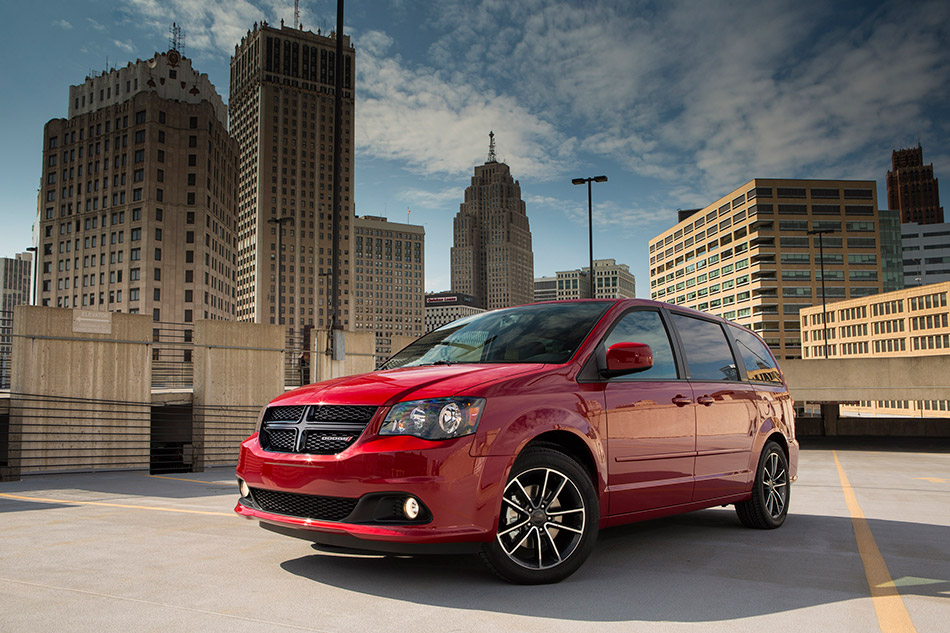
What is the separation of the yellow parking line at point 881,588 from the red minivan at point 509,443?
3.66ft

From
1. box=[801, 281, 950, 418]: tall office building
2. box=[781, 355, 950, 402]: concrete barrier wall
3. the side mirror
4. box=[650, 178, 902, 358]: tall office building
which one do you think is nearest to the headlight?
the side mirror

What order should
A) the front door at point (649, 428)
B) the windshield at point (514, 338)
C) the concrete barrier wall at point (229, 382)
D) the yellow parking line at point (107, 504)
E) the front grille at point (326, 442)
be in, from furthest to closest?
the concrete barrier wall at point (229, 382)
the yellow parking line at point (107, 504)
the windshield at point (514, 338)
the front door at point (649, 428)
the front grille at point (326, 442)

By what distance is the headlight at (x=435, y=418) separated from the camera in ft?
12.2

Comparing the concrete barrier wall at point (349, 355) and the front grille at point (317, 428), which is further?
the concrete barrier wall at point (349, 355)

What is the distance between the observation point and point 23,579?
4078 mm

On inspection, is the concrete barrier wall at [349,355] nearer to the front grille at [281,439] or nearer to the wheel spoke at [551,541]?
the front grille at [281,439]

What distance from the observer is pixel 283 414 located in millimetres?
4305

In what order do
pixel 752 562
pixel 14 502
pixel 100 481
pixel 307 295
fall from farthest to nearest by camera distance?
1. pixel 307 295
2. pixel 100 481
3. pixel 14 502
4. pixel 752 562

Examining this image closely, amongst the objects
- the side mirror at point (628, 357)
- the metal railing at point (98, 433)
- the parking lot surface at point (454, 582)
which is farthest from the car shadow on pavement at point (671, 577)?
the metal railing at point (98, 433)

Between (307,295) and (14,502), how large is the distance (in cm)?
16021

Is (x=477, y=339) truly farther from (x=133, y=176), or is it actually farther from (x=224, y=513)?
(x=133, y=176)

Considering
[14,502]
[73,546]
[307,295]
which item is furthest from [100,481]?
[307,295]

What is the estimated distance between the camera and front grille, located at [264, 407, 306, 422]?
13.7 feet

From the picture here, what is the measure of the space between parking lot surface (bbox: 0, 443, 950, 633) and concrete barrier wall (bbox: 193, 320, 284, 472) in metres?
6.69
